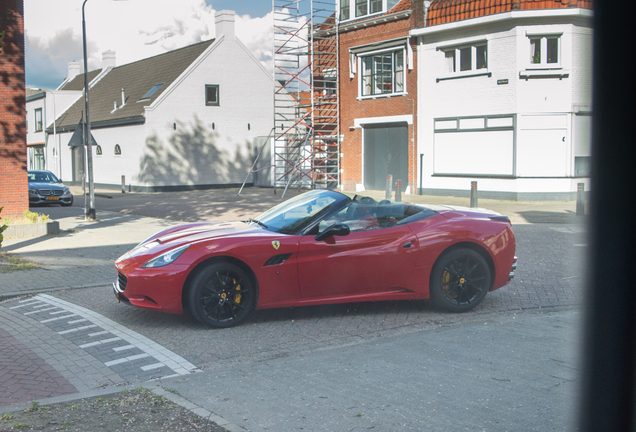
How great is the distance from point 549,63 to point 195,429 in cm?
2104

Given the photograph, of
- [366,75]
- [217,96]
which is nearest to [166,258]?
[366,75]

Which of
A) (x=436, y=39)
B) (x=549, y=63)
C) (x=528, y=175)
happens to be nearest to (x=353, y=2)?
(x=436, y=39)

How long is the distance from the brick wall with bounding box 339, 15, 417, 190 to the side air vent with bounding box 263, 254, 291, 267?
19753mm

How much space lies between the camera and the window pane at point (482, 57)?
74.7 ft

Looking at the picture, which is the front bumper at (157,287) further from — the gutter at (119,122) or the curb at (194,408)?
the gutter at (119,122)

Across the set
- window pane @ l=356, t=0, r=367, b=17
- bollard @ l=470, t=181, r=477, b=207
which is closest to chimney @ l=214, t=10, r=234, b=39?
window pane @ l=356, t=0, r=367, b=17

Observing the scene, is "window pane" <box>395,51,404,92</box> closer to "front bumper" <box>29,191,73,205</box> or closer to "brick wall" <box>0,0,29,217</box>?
"front bumper" <box>29,191,73,205</box>

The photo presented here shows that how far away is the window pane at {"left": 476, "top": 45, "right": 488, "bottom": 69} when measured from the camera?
22.8m

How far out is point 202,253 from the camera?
19.6 feet

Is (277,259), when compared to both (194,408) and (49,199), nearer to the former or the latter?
(194,408)

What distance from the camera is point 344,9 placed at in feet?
91.4

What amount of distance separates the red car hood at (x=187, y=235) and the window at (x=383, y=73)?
793 inches

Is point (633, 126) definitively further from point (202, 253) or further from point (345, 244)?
Result: point (202, 253)

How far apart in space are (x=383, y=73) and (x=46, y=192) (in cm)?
1449
